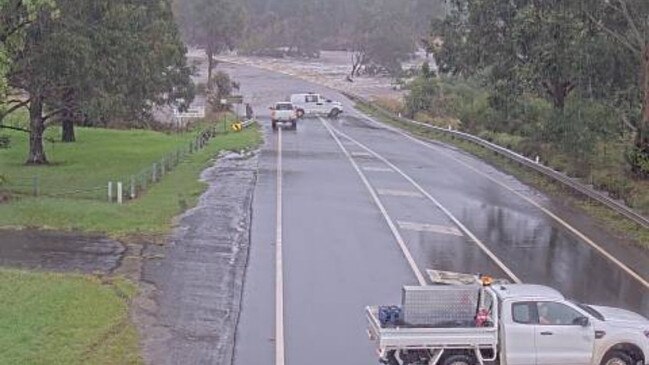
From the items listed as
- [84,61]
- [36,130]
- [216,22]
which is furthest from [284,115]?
[216,22]

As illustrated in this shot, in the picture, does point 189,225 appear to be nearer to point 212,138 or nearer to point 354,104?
point 212,138

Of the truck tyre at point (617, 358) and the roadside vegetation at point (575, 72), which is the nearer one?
the truck tyre at point (617, 358)

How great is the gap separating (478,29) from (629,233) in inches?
748

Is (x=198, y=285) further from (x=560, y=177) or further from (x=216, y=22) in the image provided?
(x=216, y=22)

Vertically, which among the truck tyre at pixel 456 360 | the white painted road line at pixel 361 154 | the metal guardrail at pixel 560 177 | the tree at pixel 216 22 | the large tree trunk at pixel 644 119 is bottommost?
the white painted road line at pixel 361 154

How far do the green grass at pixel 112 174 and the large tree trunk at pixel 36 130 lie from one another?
0.82 meters

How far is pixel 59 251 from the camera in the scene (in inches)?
894

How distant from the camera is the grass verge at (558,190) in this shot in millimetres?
26739

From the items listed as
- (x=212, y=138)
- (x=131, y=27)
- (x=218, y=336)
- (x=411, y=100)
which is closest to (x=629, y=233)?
(x=218, y=336)

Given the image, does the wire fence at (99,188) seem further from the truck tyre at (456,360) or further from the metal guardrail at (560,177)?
the truck tyre at (456,360)

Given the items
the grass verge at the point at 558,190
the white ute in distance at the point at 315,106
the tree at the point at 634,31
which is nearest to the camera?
the grass verge at the point at 558,190

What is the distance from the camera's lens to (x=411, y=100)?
247 ft

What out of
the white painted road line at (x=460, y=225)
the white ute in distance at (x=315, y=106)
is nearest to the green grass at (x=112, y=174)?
the white painted road line at (x=460, y=225)

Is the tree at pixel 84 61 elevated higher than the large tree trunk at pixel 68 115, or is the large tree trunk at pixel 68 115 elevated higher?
the tree at pixel 84 61
